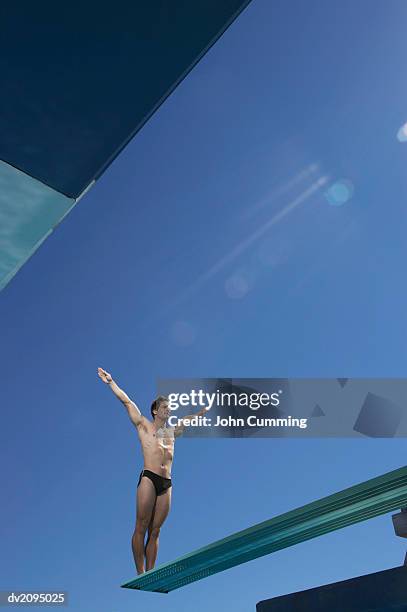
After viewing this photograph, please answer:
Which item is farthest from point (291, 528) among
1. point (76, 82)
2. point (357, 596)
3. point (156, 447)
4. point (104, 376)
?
point (104, 376)

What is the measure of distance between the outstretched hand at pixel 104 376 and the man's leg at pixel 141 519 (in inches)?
64.0

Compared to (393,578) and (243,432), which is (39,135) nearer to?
(393,578)

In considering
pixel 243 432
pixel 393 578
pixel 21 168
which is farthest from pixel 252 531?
pixel 243 432

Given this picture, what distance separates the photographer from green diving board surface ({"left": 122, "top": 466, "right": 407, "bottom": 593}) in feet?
13.4

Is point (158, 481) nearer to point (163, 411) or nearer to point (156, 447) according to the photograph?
point (156, 447)

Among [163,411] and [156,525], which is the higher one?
[163,411]

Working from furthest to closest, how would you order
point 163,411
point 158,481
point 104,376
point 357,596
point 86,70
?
1. point 104,376
2. point 163,411
3. point 158,481
4. point 86,70
5. point 357,596

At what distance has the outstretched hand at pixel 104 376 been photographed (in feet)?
29.2

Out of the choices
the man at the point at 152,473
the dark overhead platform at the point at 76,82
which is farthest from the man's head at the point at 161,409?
the dark overhead platform at the point at 76,82

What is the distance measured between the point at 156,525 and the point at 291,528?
3977 millimetres

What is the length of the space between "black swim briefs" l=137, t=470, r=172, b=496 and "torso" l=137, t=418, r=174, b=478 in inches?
2.1

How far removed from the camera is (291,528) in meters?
4.73

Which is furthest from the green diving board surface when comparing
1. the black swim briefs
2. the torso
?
the torso

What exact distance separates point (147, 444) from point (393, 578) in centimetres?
537
